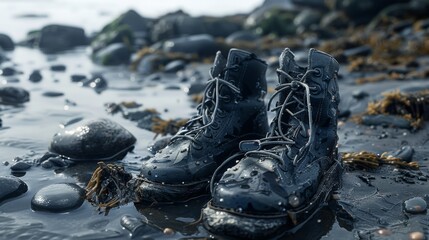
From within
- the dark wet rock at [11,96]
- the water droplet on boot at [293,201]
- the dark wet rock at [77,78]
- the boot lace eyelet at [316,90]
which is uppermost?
the boot lace eyelet at [316,90]

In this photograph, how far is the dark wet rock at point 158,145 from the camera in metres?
4.53

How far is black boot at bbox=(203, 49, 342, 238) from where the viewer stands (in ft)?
8.76

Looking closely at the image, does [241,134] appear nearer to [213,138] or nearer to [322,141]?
[213,138]

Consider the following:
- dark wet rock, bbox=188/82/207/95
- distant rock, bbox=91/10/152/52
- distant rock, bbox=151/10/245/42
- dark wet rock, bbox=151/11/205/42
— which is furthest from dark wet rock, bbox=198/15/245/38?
dark wet rock, bbox=188/82/207/95

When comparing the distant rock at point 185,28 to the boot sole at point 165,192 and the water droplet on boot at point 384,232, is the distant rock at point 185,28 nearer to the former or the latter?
the boot sole at point 165,192

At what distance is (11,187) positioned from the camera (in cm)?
343

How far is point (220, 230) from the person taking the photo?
8.84ft

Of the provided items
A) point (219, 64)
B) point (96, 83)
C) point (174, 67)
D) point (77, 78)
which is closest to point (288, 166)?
point (219, 64)

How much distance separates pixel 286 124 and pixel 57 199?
5.53ft

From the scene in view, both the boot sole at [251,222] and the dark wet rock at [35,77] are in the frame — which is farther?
the dark wet rock at [35,77]

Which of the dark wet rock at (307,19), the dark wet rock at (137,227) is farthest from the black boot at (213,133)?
the dark wet rock at (307,19)

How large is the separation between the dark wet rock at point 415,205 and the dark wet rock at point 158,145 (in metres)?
2.26

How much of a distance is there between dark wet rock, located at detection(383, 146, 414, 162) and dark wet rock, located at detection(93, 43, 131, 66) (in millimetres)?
7396

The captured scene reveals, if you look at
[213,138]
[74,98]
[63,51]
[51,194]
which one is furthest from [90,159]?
[63,51]
